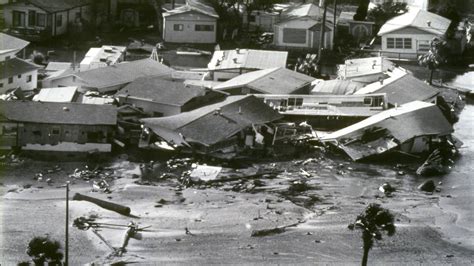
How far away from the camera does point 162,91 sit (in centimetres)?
4206

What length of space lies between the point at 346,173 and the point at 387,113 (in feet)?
18.4

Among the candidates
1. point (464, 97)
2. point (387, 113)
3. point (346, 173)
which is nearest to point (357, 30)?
point (464, 97)

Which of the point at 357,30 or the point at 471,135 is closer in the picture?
the point at 471,135

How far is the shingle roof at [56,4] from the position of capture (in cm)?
5734

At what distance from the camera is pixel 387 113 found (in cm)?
3934

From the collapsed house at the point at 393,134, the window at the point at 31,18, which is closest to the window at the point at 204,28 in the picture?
the window at the point at 31,18

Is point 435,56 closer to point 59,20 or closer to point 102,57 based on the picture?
point 102,57

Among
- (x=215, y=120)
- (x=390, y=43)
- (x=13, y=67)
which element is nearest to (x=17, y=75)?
(x=13, y=67)

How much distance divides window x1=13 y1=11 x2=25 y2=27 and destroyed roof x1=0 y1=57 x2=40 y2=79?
13.2 m

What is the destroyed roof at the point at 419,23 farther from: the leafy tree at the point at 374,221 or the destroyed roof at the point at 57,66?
the leafy tree at the point at 374,221

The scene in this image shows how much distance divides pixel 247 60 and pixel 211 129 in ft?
42.9

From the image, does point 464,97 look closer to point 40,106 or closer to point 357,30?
point 357,30

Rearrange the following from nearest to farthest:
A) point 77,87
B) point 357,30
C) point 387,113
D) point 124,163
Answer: point 124,163, point 387,113, point 77,87, point 357,30

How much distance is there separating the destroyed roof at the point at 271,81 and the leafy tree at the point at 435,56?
8.59 meters
